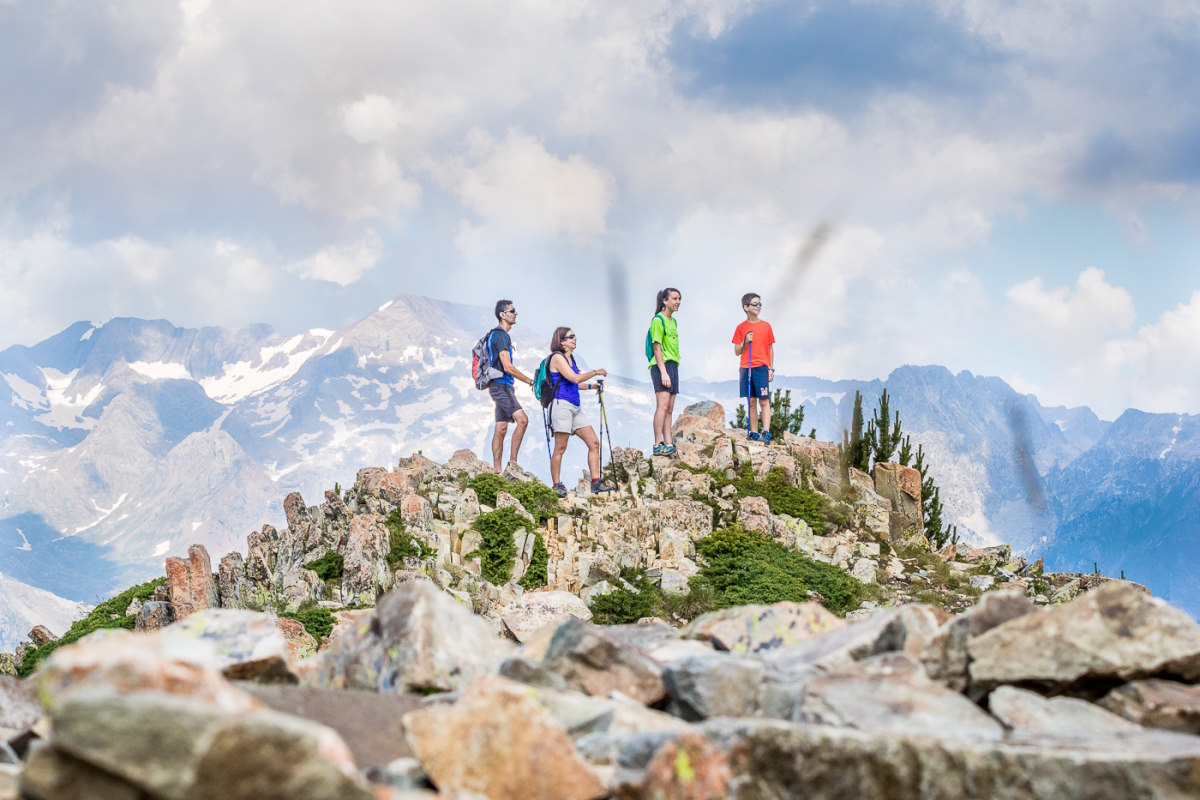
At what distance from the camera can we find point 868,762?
415 centimetres

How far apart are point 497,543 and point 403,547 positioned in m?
1.86

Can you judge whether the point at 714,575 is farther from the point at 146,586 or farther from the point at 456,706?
the point at 456,706

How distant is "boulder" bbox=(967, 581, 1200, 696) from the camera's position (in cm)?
530

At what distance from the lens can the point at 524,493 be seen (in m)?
21.0

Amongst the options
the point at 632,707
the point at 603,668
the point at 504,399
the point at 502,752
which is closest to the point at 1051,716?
the point at 632,707

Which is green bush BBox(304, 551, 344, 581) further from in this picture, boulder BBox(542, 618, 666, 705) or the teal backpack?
boulder BBox(542, 618, 666, 705)

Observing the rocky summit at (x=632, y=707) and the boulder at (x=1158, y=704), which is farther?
the boulder at (x=1158, y=704)

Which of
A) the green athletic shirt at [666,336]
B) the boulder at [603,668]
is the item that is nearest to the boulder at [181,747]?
the boulder at [603,668]

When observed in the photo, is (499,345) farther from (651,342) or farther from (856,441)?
(856,441)

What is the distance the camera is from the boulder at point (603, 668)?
217 inches

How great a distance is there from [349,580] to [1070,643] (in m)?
13.6

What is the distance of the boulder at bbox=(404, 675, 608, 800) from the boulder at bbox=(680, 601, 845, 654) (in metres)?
2.35

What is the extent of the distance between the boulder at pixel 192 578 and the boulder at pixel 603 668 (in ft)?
45.2

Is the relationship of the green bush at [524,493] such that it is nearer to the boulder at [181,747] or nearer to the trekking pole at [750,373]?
the trekking pole at [750,373]
